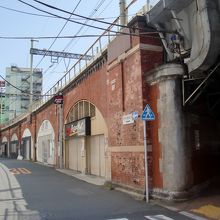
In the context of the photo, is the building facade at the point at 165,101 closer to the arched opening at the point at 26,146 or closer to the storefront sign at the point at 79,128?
the storefront sign at the point at 79,128

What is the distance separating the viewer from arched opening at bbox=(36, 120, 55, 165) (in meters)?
35.9

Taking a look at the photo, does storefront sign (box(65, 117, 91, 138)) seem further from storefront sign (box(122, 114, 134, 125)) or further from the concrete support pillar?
the concrete support pillar

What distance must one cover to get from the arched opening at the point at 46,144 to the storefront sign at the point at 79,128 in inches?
260

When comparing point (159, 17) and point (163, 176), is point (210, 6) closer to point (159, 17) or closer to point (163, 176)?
point (159, 17)

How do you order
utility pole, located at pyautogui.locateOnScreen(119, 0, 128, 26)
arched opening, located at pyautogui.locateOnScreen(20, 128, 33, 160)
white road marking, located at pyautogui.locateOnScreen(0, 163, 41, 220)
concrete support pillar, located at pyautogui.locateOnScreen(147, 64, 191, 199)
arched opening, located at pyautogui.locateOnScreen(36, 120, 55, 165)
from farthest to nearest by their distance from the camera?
arched opening, located at pyautogui.locateOnScreen(20, 128, 33, 160) → arched opening, located at pyautogui.locateOnScreen(36, 120, 55, 165) → utility pole, located at pyautogui.locateOnScreen(119, 0, 128, 26) → concrete support pillar, located at pyautogui.locateOnScreen(147, 64, 191, 199) → white road marking, located at pyautogui.locateOnScreen(0, 163, 41, 220)

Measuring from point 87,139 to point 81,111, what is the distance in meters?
1.91

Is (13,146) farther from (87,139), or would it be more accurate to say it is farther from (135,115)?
(135,115)

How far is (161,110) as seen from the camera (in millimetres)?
13984

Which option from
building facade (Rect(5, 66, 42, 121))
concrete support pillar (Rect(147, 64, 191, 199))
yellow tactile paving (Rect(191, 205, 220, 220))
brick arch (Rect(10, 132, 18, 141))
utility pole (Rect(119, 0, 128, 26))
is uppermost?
building facade (Rect(5, 66, 42, 121))

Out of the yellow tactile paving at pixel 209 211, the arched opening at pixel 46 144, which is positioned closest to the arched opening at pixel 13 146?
the arched opening at pixel 46 144

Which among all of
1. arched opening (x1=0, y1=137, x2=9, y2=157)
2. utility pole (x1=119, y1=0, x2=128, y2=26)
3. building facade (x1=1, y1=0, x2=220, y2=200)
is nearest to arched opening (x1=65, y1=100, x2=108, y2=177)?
building facade (x1=1, y1=0, x2=220, y2=200)

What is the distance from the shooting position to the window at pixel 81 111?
2358cm

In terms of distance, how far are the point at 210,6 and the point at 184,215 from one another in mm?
5775

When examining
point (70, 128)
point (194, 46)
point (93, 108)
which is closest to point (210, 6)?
point (194, 46)
